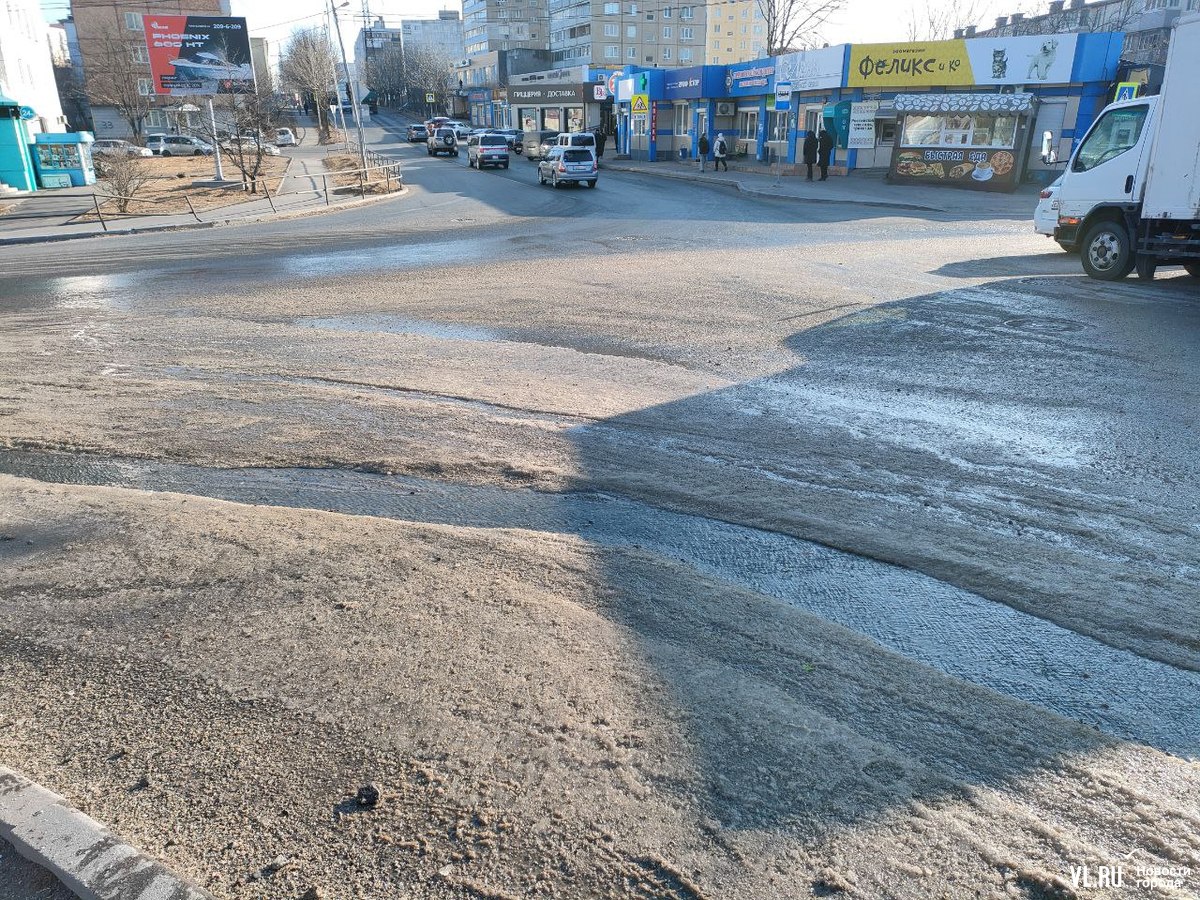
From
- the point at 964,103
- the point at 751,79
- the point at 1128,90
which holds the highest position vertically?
the point at 751,79

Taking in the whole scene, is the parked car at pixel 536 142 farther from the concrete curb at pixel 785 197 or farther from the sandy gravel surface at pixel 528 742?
the sandy gravel surface at pixel 528 742

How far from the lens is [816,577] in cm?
447

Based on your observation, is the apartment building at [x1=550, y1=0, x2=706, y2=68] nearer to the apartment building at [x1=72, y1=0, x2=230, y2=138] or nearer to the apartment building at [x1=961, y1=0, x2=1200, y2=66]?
the apartment building at [x1=961, y1=0, x2=1200, y2=66]

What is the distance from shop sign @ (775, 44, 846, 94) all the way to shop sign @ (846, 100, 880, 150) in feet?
4.87

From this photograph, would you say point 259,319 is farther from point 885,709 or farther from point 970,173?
point 970,173

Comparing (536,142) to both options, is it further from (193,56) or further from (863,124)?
(863,124)

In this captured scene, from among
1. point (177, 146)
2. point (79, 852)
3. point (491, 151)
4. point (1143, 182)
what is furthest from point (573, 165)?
point (177, 146)

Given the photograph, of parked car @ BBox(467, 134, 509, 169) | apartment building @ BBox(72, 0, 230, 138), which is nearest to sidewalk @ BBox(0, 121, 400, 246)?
parked car @ BBox(467, 134, 509, 169)

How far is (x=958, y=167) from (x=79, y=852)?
110 feet

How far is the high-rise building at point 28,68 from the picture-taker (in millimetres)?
36719

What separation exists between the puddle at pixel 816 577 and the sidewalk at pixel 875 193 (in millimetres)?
22047

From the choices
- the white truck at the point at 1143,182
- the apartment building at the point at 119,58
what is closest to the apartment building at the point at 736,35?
the apartment building at the point at 119,58

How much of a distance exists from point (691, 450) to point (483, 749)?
3.59 metres

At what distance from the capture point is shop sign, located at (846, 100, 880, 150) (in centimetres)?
3525
